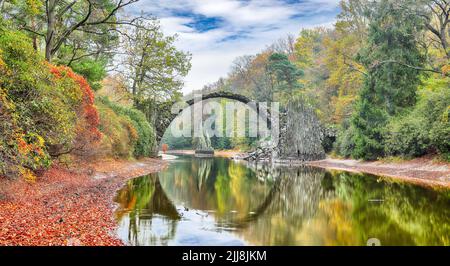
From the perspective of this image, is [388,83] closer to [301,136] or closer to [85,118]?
[301,136]

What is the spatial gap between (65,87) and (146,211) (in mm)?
6195

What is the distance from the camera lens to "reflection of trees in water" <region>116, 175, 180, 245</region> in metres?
Result: 8.02

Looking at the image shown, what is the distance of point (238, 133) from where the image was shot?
2427 inches

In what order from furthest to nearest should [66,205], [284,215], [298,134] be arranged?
[298,134] → [284,215] → [66,205]

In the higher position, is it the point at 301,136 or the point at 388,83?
the point at 388,83

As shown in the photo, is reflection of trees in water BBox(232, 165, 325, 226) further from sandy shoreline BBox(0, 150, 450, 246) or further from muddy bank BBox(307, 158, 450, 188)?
muddy bank BBox(307, 158, 450, 188)

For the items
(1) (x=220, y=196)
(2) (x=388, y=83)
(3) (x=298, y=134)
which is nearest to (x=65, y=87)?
(1) (x=220, y=196)

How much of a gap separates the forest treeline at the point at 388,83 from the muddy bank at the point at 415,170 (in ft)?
2.48

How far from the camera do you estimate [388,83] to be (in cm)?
2788

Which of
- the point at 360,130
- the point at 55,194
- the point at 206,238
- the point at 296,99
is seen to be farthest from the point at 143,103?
the point at 206,238

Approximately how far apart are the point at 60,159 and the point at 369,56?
2260 centimetres

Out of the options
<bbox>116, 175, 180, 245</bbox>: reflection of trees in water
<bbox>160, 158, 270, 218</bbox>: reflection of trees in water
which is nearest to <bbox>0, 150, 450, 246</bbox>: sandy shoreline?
<bbox>116, 175, 180, 245</bbox>: reflection of trees in water

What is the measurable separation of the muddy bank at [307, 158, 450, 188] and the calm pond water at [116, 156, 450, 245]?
189 centimetres

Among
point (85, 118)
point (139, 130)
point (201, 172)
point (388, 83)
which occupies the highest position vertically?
point (388, 83)
